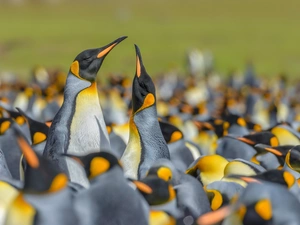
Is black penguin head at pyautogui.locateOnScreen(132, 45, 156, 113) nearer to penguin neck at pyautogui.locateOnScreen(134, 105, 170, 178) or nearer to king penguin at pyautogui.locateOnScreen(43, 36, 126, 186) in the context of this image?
penguin neck at pyautogui.locateOnScreen(134, 105, 170, 178)

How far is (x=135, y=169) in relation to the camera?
372 centimetres

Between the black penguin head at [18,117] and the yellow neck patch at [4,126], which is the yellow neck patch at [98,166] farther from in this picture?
the black penguin head at [18,117]

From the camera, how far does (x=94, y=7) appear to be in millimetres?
41906

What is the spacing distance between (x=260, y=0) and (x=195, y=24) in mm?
10970

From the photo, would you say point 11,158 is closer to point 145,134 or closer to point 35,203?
point 145,134

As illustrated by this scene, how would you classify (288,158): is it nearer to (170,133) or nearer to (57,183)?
(170,133)

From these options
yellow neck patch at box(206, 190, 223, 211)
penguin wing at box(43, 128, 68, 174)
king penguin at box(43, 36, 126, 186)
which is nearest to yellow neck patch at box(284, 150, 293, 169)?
yellow neck patch at box(206, 190, 223, 211)

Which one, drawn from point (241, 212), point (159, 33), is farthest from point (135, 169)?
point (159, 33)

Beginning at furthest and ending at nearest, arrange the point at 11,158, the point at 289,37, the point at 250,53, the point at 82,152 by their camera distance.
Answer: the point at 289,37, the point at 250,53, the point at 11,158, the point at 82,152

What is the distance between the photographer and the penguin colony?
97.9 inches

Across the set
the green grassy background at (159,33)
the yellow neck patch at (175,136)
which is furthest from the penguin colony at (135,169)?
the green grassy background at (159,33)

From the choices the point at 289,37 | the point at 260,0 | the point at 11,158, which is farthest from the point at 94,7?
the point at 11,158

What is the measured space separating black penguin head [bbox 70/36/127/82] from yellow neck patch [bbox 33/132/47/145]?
1.71 feet

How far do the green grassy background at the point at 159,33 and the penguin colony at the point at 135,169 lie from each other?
15.0 m
